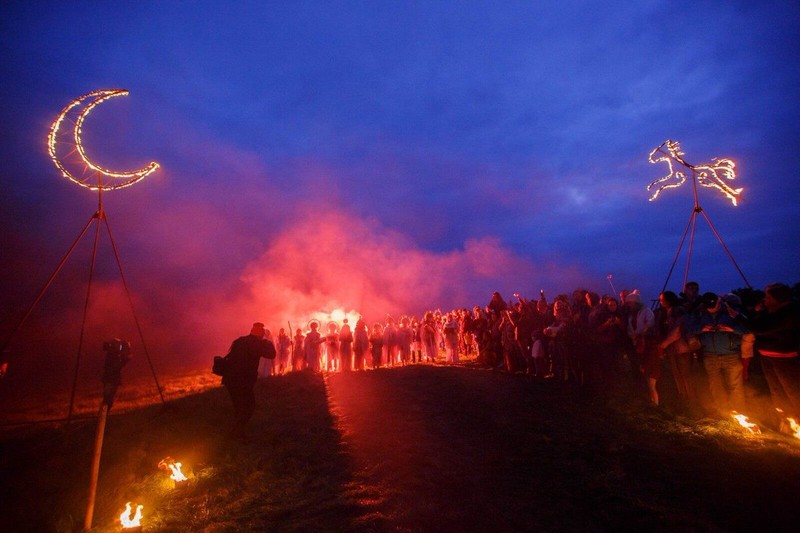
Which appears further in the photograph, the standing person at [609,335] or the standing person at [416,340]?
the standing person at [416,340]

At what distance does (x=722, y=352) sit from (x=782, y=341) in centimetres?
113

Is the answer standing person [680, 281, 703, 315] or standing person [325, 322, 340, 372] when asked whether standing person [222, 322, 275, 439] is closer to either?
standing person [680, 281, 703, 315]

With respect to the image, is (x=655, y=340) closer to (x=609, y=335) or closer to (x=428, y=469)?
(x=609, y=335)

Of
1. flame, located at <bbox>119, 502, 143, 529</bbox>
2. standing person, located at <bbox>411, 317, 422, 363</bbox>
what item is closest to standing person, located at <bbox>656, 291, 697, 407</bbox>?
flame, located at <bbox>119, 502, 143, 529</bbox>

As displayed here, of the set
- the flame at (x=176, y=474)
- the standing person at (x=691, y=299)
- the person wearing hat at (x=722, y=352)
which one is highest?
the standing person at (x=691, y=299)

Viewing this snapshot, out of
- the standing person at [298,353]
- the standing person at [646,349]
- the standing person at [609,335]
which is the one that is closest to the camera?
the standing person at [646,349]

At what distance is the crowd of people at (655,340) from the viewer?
658cm

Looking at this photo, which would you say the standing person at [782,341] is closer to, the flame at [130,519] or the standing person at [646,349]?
the standing person at [646,349]

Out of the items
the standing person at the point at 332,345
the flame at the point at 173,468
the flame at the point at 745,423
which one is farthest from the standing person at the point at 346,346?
the flame at the point at 745,423

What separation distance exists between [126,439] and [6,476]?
1880 mm

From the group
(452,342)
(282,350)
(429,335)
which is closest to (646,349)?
(452,342)

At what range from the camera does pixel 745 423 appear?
6777 mm

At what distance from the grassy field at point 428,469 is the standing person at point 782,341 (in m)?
0.71

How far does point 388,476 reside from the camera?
19.7 feet
